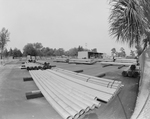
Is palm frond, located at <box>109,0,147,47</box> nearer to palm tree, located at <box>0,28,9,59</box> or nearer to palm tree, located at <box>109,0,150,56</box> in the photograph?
palm tree, located at <box>109,0,150,56</box>

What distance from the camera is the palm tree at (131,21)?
4383 millimetres

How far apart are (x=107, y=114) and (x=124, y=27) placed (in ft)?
14.8

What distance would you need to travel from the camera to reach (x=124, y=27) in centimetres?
522

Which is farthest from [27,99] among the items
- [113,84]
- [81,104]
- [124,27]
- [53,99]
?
[124,27]

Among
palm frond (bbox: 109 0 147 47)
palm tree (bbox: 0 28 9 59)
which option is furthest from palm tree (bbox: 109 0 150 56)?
palm tree (bbox: 0 28 9 59)

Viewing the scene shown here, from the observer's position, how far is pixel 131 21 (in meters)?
4.70

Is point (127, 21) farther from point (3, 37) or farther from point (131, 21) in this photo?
point (3, 37)

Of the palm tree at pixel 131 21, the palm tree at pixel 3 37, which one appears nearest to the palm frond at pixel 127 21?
the palm tree at pixel 131 21

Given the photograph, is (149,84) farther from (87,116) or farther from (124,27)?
(124,27)

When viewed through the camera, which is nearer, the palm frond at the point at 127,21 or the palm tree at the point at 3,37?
the palm frond at the point at 127,21

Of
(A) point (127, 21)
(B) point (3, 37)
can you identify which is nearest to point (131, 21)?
(A) point (127, 21)

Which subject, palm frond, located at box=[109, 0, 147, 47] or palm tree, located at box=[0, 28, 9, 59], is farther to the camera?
palm tree, located at box=[0, 28, 9, 59]

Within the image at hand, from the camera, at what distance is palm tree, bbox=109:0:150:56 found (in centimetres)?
438

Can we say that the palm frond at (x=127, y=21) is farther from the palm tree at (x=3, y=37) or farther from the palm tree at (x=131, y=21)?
the palm tree at (x=3, y=37)
